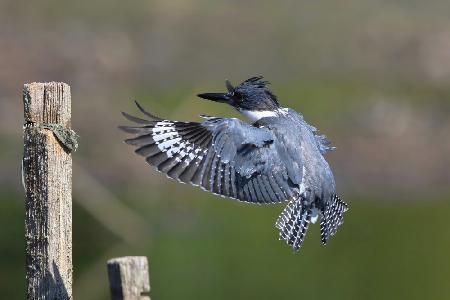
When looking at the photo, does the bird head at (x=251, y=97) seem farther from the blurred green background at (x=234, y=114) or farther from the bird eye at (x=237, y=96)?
the blurred green background at (x=234, y=114)

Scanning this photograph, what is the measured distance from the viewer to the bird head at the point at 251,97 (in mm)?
7750

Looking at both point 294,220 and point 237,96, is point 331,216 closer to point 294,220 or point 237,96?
point 294,220

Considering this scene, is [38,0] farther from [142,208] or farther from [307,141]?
[307,141]

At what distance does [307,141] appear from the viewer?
24.3 ft

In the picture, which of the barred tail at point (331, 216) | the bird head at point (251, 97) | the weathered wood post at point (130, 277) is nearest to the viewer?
the weathered wood post at point (130, 277)

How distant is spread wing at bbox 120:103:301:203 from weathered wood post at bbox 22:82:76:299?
3.34 feet

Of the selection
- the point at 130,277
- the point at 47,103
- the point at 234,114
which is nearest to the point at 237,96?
the point at 130,277

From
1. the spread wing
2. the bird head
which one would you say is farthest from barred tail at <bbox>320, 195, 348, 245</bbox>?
the bird head

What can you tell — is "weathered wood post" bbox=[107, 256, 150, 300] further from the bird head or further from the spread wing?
the bird head

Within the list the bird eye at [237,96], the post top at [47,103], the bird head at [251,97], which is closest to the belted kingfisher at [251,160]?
the bird head at [251,97]

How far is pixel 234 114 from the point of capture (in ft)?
58.9

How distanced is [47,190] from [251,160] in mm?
1588

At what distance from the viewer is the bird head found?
7750 millimetres

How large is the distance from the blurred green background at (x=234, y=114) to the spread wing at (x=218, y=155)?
567cm
